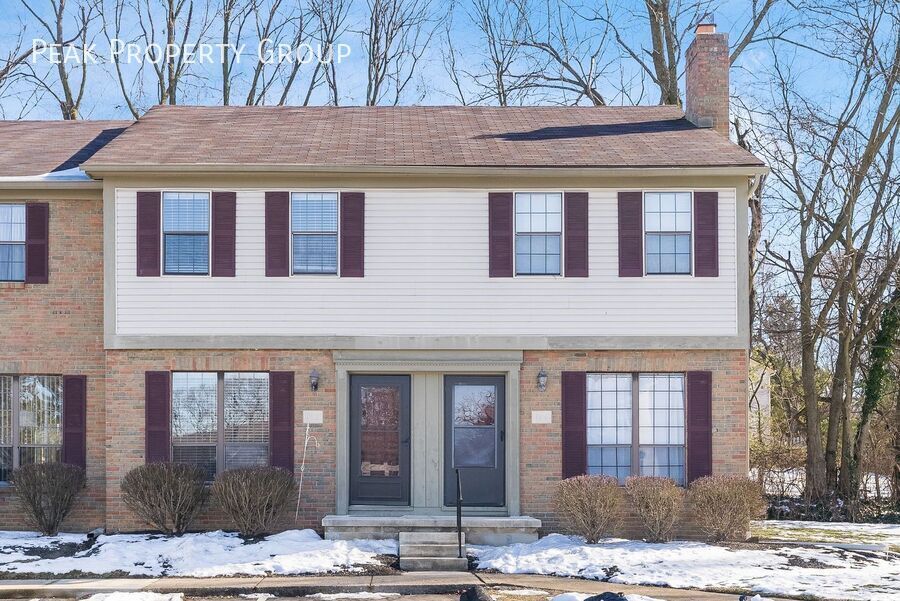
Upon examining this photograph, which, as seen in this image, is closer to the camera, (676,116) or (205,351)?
(205,351)

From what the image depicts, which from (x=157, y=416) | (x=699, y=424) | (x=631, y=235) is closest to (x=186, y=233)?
(x=157, y=416)

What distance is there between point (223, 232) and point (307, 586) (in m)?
5.41

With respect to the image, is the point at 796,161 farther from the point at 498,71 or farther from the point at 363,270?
the point at 363,270

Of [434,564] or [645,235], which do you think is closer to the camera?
[434,564]

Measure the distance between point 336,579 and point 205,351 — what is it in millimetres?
4216

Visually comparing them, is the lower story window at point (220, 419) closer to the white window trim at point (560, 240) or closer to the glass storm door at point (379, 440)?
the glass storm door at point (379, 440)

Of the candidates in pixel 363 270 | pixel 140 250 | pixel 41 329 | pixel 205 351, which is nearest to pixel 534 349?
pixel 363 270

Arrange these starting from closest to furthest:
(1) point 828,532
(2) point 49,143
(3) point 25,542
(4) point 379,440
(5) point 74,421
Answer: (3) point 25,542
(4) point 379,440
(5) point 74,421
(1) point 828,532
(2) point 49,143

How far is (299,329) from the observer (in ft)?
44.9

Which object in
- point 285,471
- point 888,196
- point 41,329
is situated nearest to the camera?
point 285,471

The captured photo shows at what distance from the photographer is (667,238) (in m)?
13.8

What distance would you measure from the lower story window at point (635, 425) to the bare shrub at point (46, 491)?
762 cm

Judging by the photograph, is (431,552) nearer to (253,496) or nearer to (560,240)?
(253,496)

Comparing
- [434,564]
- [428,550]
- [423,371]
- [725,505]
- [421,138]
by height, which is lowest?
[434,564]
